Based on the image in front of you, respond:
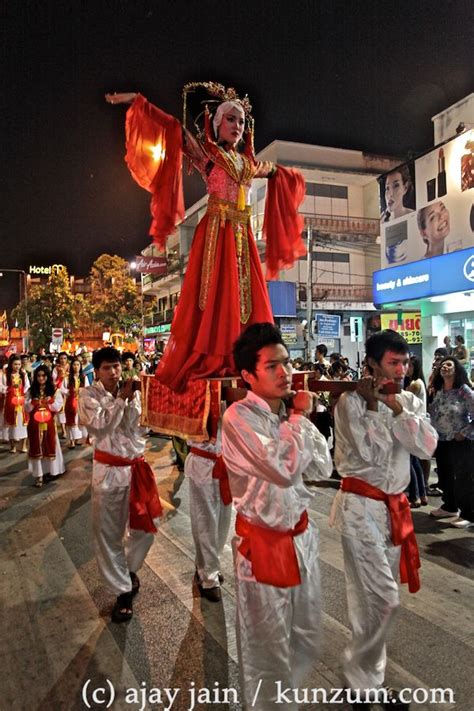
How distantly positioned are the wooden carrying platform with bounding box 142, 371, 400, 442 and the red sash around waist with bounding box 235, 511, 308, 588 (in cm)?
83

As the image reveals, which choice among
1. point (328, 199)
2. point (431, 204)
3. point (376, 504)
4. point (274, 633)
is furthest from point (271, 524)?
point (328, 199)

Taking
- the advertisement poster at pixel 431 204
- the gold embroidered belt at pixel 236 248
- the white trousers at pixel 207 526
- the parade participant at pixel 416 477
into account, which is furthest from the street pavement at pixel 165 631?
the advertisement poster at pixel 431 204

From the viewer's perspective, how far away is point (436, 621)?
134 inches

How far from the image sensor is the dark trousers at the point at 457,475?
5457 millimetres

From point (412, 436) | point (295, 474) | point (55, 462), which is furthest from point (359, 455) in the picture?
point (55, 462)

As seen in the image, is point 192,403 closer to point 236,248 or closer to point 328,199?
point 236,248

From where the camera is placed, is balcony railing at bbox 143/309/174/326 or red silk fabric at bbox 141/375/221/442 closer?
red silk fabric at bbox 141/375/221/442

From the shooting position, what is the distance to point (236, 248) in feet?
12.4

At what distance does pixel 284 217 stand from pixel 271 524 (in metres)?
2.95

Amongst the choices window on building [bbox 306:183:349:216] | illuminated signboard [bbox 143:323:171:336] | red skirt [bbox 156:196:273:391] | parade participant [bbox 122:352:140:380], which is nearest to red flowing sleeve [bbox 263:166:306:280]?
red skirt [bbox 156:196:273:391]

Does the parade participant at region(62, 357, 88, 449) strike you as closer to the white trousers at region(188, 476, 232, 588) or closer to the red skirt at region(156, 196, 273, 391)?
the white trousers at region(188, 476, 232, 588)

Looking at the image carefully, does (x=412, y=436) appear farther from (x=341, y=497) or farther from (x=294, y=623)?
(x=294, y=623)

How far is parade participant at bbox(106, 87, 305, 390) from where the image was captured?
3.60 m

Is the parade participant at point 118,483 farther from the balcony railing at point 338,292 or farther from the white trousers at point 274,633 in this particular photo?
the balcony railing at point 338,292
